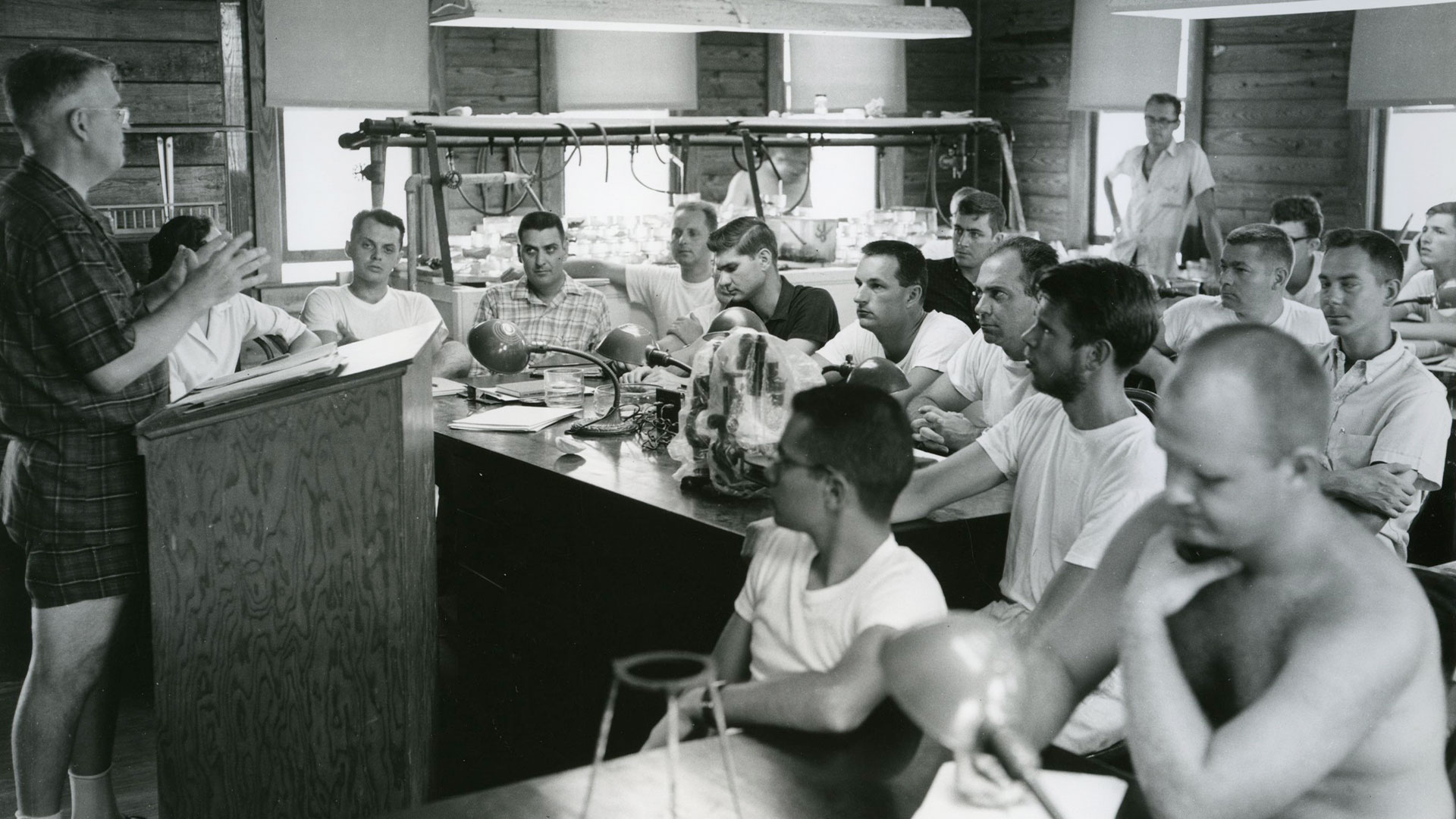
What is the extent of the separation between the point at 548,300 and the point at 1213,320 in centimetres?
247

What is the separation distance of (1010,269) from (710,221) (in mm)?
2443

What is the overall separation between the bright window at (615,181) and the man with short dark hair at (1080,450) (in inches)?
256

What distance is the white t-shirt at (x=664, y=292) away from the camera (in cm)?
629

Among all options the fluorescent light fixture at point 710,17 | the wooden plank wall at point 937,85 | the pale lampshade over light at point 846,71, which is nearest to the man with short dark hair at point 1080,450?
the fluorescent light fixture at point 710,17

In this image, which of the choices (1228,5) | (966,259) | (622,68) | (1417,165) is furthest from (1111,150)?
(1228,5)

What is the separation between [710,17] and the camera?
6.30m

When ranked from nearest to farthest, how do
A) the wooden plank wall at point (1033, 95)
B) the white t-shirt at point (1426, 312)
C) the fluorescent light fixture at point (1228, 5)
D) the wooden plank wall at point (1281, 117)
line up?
1. the fluorescent light fixture at point (1228, 5)
2. the white t-shirt at point (1426, 312)
3. the wooden plank wall at point (1281, 117)
4. the wooden plank wall at point (1033, 95)

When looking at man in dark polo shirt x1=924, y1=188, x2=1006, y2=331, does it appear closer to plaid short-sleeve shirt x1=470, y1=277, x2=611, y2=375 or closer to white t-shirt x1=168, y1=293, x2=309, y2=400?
plaid short-sleeve shirt x1=470, y1=277, x2=611, y2=375

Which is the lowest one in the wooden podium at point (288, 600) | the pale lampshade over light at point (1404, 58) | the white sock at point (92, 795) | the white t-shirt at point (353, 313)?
the white sock at point (92, 795)

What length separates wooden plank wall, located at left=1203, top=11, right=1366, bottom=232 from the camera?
27.9ft

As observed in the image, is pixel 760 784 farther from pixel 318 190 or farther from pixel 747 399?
pixel 318 190

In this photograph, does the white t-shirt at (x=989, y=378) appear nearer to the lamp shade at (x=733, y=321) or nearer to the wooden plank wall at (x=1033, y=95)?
the lamp shade at (x=733, y=321)

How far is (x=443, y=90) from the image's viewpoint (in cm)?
888

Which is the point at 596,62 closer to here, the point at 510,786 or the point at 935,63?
the point at 935,63
